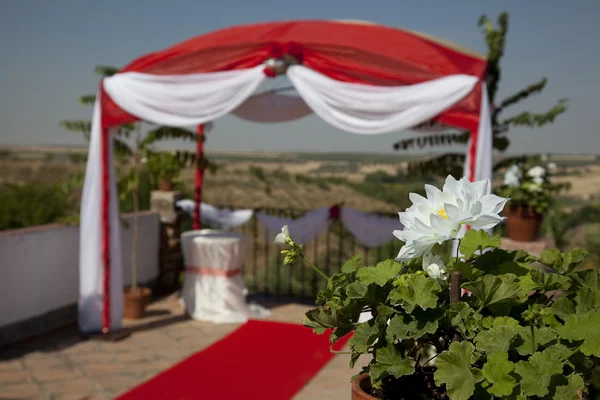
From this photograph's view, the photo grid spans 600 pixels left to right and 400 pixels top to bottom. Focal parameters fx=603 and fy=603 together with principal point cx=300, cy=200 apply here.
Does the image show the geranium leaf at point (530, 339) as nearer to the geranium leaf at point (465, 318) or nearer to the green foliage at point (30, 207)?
the geranium leaf at point (465, 318)

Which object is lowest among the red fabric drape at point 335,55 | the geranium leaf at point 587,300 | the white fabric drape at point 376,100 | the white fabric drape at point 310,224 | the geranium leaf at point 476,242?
the white fabric drape at point 310,224

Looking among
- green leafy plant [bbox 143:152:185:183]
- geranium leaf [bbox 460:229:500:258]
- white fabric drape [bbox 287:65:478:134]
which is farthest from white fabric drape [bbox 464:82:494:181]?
green leafy plant [bbox 143:152:185:183]

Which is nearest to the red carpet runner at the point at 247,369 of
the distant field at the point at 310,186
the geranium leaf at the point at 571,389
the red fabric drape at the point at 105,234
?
the red fabric drape at the point at 105,234

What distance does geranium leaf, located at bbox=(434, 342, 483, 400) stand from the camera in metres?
1.11

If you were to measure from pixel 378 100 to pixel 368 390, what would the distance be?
3811mm

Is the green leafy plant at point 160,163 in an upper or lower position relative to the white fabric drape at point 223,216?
upper

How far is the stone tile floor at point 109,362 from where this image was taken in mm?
4395

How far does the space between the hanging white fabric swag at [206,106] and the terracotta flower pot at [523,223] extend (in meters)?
1.40

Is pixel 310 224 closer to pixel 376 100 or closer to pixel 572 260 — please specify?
pixel 376 100

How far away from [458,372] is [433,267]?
22cm

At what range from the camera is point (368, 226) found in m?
7.47

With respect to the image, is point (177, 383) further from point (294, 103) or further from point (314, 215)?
point (294, 103)

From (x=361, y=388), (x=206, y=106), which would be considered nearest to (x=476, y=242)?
(x=361, y=388)

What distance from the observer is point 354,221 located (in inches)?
295
